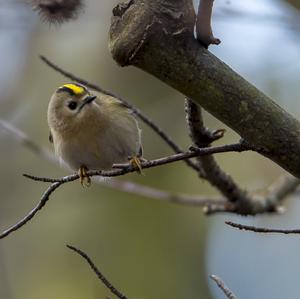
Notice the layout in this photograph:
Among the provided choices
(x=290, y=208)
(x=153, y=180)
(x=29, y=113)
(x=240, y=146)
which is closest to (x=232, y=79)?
(x=240, y=146)

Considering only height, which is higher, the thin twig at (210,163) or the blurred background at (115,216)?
the thin twig at (210,163)

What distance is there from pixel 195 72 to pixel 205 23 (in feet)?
0.34

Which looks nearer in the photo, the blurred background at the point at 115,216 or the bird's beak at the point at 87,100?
the bird's beak at the point at 87,100

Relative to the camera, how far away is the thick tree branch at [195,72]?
4.81 ft

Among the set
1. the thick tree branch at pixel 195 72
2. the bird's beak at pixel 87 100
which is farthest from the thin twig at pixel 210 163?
the bird's beak at pixel 87 100

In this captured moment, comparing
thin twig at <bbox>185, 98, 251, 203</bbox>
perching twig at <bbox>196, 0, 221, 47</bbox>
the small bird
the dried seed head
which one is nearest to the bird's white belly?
the small bird

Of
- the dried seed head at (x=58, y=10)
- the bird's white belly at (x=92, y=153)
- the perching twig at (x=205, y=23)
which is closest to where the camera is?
the perching twig at (x=205, y=23)

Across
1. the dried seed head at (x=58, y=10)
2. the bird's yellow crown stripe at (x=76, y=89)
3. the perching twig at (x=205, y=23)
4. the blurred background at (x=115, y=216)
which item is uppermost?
the perching twig at (x=205, y=23)

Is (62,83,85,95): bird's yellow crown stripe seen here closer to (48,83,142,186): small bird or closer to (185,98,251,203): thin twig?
(48,83,142,186): small bird

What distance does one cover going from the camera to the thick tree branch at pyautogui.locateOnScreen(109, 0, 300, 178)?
4.81 feet

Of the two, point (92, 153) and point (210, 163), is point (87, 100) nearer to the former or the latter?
point (92, 153)

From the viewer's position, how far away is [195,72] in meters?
1.49

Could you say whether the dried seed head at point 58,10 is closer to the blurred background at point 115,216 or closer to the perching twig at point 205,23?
the perching twig at point 205,23

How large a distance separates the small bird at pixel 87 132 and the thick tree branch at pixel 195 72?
53.3 inches
